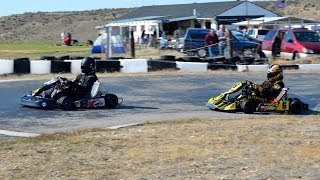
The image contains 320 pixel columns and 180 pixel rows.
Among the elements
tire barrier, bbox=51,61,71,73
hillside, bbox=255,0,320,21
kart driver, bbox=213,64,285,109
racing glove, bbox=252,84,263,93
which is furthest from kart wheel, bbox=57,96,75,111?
hillside, bbox=255,0,320,21

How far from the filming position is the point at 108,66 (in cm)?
Answer: 2212

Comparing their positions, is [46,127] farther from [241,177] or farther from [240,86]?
[241,177]

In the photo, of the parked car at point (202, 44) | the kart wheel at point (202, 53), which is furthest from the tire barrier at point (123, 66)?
the kart wheel at point (202, 53)

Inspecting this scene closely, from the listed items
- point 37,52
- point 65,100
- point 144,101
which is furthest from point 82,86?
point 37,52

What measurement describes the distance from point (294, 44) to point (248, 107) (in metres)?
15.4

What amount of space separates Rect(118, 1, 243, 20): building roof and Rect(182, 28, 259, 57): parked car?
2253 centimetres

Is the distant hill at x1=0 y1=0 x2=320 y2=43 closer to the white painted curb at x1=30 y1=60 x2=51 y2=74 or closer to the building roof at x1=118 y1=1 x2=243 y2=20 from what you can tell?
the building roof at x1=118 y1=1 x2=243 y2=20

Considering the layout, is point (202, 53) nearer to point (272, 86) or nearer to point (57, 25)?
point (272, 86)

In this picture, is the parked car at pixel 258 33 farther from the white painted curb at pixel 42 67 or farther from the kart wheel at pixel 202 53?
the white painted curb at pixel 42 67

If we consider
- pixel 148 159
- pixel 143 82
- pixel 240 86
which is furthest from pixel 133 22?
pixel 148 159

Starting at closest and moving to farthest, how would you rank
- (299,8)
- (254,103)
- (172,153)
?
1. (172,153)
2. (254,103)
3. (299,8)

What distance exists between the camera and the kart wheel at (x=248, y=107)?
12440 mm

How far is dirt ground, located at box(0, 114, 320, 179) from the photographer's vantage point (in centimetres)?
687

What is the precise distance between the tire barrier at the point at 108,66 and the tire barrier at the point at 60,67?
35.5 inches
